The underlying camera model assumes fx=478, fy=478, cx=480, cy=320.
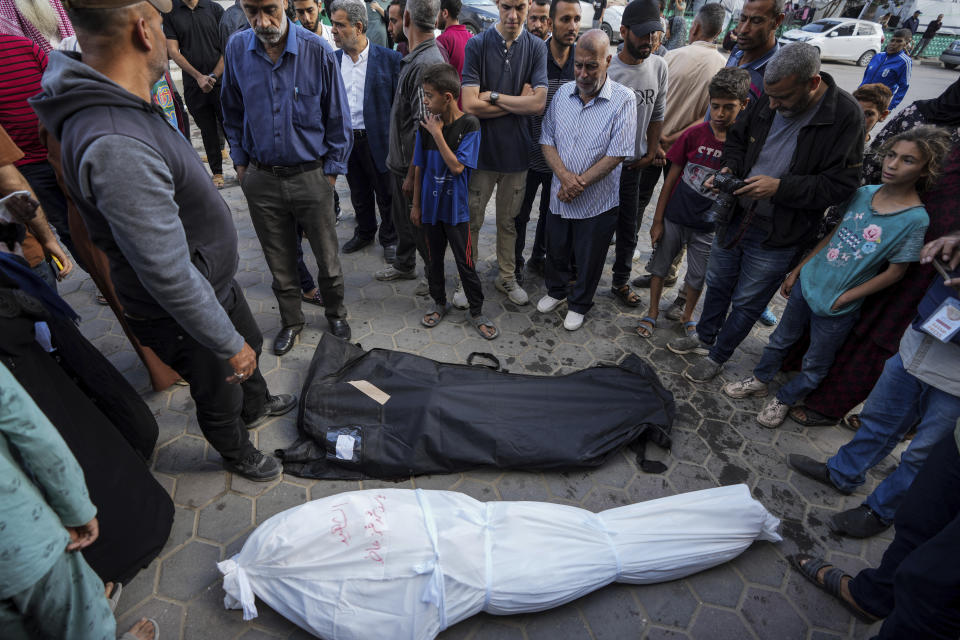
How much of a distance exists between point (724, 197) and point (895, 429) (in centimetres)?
155

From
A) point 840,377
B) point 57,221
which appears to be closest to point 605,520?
point 840,377

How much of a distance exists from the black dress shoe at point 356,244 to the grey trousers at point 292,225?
137cm

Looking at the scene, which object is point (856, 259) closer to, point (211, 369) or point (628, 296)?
point (628, 296)

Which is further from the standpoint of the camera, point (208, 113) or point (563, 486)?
point (208, 113)

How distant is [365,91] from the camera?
4203 mm

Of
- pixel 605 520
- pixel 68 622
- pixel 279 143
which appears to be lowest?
pixel 605 520

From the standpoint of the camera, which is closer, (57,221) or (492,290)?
(57,221)

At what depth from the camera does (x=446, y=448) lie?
273 cm

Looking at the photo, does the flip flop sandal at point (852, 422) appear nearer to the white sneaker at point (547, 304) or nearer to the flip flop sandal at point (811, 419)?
the flip flop sandal at point (811, 419)

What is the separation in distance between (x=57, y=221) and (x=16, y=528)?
3131mm

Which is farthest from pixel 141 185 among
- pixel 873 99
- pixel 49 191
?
pixel 873 99

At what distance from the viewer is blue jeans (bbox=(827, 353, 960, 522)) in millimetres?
2197

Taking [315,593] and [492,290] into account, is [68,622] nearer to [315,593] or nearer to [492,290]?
[315,593]

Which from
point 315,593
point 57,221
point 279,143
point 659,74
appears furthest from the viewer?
point 659,74
